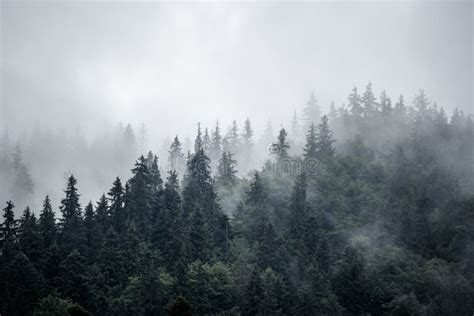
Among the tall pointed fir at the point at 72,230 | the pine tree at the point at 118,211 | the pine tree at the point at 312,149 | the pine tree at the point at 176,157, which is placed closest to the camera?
the tall pointed fir at the point at 72,230

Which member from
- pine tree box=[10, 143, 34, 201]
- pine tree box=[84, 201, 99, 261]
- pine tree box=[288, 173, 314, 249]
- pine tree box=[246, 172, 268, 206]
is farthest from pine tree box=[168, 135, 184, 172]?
pine tree box=[288, 173, 314, 249]

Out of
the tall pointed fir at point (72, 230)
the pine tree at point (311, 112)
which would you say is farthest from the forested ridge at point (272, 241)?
the pine tree at point (311, 112)

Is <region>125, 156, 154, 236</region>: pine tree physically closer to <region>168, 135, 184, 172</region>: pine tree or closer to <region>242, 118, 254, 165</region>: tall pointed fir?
<region>168, 135, 184, 172</region>: pine tree

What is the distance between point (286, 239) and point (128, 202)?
1185 inches

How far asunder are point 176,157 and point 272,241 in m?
65.2

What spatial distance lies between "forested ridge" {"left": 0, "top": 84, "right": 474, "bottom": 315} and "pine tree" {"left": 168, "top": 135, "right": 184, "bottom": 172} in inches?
1016

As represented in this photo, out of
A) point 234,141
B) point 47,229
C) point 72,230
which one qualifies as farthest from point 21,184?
point 72,230

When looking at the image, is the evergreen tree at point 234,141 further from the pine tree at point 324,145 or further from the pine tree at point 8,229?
the pine tree at point 8,229

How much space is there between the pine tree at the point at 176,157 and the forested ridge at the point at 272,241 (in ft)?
84.7

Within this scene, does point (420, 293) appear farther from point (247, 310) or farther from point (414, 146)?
point (414, 146)

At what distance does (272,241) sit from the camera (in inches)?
3575

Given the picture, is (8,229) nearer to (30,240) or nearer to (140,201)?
(30,240)

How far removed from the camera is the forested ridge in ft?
257

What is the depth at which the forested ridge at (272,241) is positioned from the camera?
7831cm
